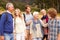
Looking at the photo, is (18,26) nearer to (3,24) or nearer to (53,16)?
(3,24)

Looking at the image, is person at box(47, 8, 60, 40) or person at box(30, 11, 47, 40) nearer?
person at box(47, 8, 60, 40)

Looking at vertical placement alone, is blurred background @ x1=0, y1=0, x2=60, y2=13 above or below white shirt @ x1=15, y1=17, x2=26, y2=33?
above

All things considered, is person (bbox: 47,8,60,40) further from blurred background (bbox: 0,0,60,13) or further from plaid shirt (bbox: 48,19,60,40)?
A: blurred background (bbox: 0,0,60,13)

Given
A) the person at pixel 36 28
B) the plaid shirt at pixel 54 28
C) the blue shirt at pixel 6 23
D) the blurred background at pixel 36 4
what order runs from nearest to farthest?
the plaid shirt at pixel 54 28, the blue shirt at pixel 6 23, the person at pixel 36 28, the blurred background at pixel 36 4

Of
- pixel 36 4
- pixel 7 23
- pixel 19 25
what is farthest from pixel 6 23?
pixel 36 4

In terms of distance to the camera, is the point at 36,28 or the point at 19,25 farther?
the point at 19,25

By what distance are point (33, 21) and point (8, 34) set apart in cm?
128

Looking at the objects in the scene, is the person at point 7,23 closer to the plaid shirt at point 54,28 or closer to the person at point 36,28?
the person at point 36,28

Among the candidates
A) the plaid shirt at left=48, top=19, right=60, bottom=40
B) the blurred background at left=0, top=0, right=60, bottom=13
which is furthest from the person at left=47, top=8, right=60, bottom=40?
the blurred background at left=0, top=0, right=60, bottom=13

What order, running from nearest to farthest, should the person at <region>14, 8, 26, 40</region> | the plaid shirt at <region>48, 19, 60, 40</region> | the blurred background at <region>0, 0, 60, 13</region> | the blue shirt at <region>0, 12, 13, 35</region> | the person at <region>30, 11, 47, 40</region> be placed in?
the plaid shirt at <region>48, 19, 60, 40</region> < the blue shirt at <region>0, 12, 13, 35</region> < the person at <region>30, 11, 47, 40</region> < the person at <region>14, 8, 26, 40</region> < the blurred background at <region>0, 0, 60, 13</region>

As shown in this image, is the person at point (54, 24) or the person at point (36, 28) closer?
the person at point (54, 24)

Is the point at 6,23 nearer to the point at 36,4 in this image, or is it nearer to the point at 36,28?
the point at 36,28

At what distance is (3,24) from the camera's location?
822 centimetres

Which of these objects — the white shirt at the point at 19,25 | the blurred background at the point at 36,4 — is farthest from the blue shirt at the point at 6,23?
the blurred background at the point at 36,4
